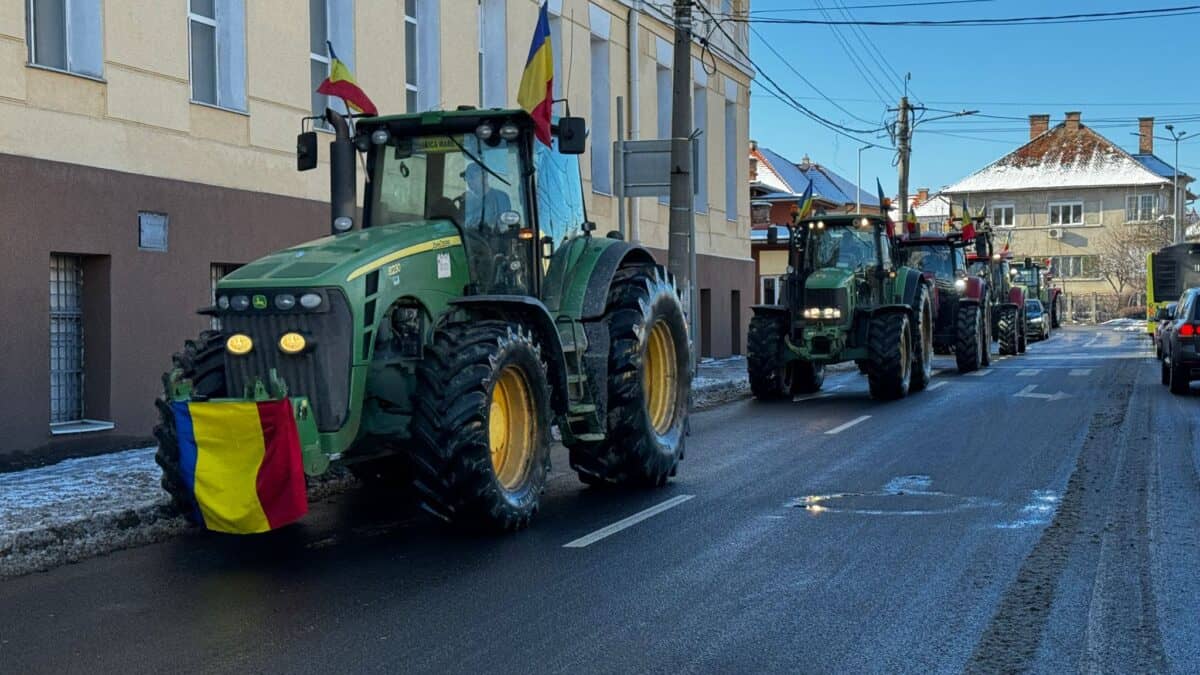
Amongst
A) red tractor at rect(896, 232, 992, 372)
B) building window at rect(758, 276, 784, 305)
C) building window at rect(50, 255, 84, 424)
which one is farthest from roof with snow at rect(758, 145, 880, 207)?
building window at rect(50, 255, 84, 424)

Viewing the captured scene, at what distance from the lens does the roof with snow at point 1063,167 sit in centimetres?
8669

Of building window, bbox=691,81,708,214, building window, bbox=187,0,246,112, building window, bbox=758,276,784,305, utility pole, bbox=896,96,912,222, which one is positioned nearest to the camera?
building window, bbox=187,0,246,112

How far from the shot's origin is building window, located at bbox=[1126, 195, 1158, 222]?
8638 cm

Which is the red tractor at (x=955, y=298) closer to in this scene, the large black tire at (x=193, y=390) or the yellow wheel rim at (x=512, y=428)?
the yellow wheel rim at (x=512, y=428)

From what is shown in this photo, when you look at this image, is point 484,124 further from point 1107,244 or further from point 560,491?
point 1107,244

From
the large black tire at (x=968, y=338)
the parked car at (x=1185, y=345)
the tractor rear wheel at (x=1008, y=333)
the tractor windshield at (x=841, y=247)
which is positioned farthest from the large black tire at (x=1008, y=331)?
the tractor windshield at (x=841, y=247)

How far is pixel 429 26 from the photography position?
19562mm

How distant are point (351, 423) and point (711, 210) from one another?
24.4 m

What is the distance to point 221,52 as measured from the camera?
15344mm

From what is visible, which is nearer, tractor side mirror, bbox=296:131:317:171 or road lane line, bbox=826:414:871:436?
tractor side mirror, bbox=296:131:317:171

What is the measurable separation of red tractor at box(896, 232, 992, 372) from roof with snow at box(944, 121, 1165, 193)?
202 ft

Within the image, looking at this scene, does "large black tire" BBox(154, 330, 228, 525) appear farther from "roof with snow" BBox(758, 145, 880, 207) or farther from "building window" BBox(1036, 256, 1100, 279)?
"building window" BBox(1036, 256, 1100, 279)

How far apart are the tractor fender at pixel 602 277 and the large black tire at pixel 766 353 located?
8.76 meters

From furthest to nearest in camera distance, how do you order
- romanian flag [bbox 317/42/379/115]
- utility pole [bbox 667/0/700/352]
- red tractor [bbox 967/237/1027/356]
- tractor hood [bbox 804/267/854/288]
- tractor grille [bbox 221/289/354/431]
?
red tractor [bbox 967/237/1027/356] < utility pole [bbox 667/0/700/352] < tractor hood [bbox 804/267/854/288] < romanian flag [bbox 317/42/379/115] < tractor grille [bbox 221/289/354/431]
